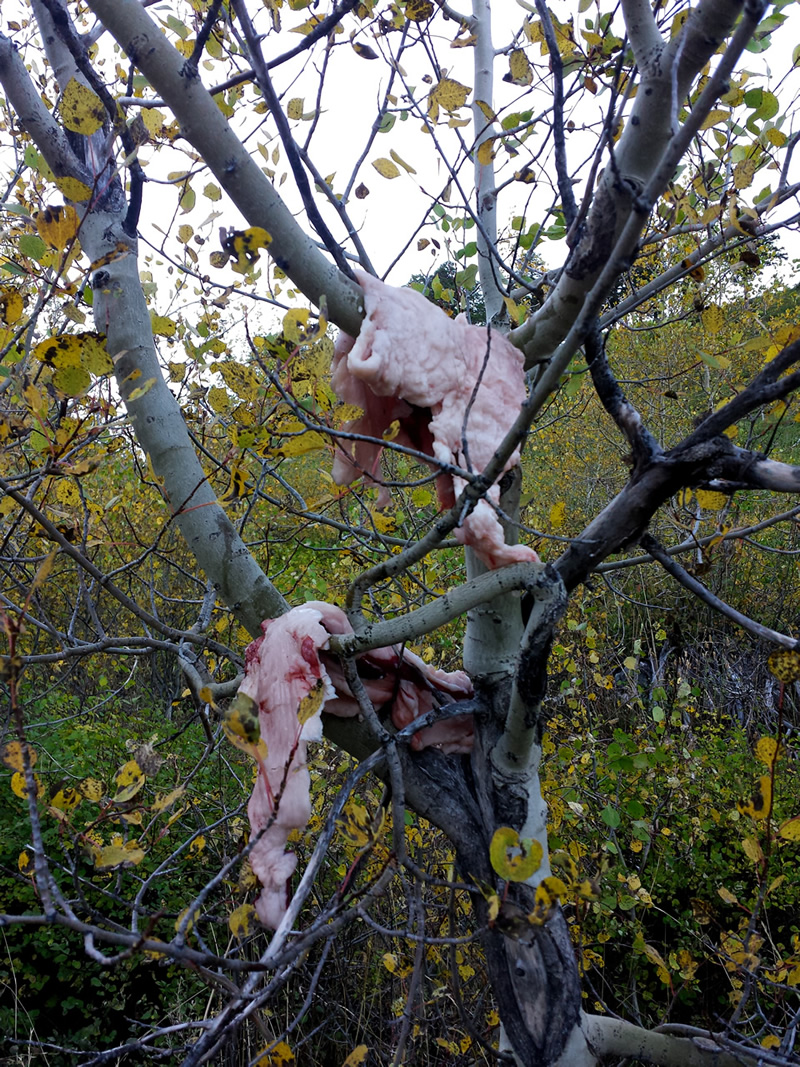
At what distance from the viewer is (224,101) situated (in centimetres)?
164

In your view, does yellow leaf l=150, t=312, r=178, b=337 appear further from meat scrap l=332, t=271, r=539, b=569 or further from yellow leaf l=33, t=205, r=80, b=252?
yellow leaf l=33, t=205, r=80, b=252

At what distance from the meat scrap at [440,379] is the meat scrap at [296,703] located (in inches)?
12.9

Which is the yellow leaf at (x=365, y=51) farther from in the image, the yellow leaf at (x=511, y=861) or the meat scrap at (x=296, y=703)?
the yellow leaf at (x=511, y=861)

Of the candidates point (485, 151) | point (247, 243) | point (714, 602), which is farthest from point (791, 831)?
point (485, 151)

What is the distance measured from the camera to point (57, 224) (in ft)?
3.43

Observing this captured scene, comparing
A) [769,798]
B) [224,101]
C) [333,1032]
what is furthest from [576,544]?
[333,1032]

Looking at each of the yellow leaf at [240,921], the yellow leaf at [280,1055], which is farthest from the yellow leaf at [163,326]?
the yellow leaf at [280,1055]

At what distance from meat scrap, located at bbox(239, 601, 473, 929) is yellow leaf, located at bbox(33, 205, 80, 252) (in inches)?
30.4

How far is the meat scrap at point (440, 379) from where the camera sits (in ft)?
4.43

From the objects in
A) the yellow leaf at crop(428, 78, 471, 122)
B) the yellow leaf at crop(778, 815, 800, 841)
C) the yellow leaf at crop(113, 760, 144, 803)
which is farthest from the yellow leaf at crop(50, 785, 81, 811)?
the yellow leaf at crop(428, 78, 471, 122)

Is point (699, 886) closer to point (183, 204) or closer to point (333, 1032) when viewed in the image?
point (333, 1032)

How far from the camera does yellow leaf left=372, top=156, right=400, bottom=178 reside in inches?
60.5

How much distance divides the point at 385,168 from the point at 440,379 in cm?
54

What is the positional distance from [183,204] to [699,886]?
3.22 meters
